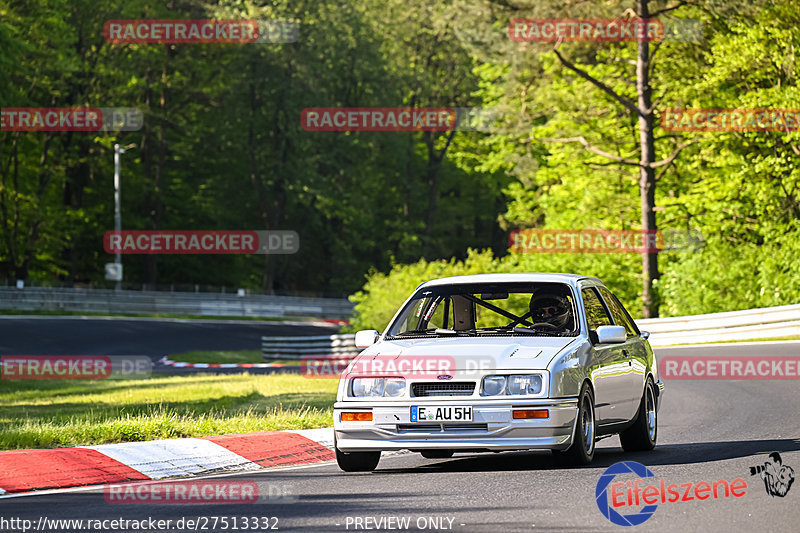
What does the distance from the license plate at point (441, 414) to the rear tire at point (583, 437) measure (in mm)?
946

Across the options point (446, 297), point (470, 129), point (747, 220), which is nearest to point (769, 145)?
point (747, 220)

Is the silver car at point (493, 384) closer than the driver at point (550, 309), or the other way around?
the silver car at point (493, 384)

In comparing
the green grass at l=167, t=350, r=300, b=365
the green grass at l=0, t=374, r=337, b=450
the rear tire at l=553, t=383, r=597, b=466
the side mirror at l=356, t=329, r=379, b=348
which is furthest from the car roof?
the green grass at l=167, t=350, r=300, b=365

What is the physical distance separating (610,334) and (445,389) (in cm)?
173

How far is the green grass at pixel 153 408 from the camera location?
39.1 ft

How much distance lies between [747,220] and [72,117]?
126 feet

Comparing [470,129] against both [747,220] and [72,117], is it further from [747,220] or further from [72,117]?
[747,220]

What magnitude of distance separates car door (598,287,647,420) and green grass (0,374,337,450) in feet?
11.8

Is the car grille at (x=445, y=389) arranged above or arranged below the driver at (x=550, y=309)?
below

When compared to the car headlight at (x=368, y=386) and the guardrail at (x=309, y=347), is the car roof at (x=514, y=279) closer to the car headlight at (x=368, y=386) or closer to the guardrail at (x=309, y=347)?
the car headlight at (x=368, y=386)

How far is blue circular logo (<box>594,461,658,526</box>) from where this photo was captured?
746 centimetres

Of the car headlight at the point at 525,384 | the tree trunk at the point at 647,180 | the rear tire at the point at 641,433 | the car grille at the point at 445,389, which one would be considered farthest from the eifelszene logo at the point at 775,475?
the tree trunk at the point at 647,180

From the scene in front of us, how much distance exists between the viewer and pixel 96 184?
72.1 metres

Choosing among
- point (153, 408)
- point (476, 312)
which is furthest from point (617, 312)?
point (153, 408)
